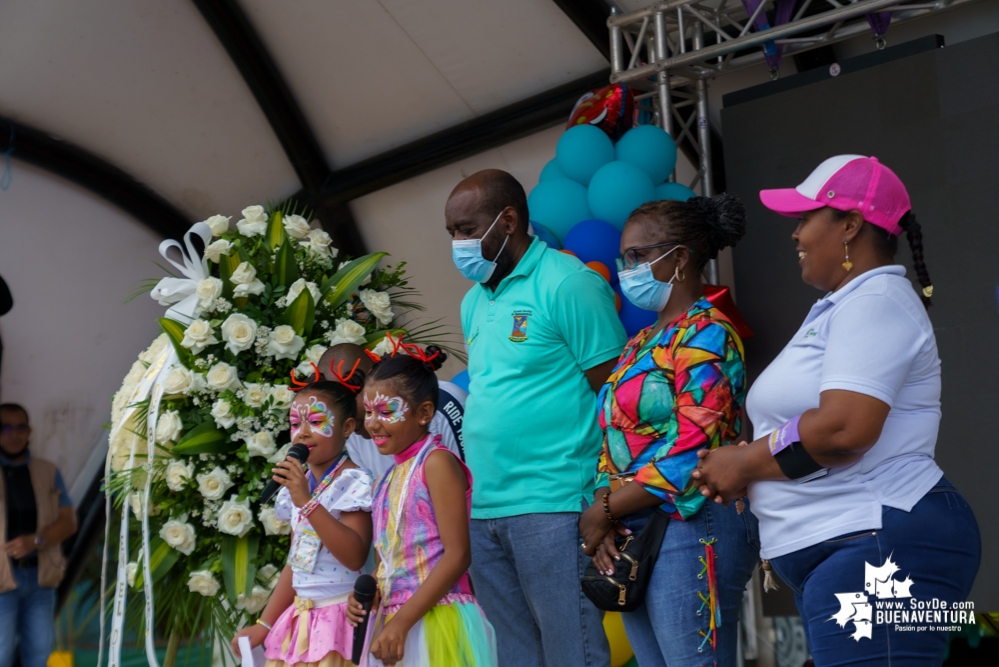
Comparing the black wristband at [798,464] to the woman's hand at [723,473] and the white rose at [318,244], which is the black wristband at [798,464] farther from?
the white rose at [318,244]

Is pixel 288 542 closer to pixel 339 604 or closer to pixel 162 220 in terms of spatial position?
pixel 339 604


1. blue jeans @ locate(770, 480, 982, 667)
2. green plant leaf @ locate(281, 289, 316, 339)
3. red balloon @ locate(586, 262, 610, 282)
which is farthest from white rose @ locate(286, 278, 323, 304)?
blue jeans @ locate(770, 480, 982, 667)

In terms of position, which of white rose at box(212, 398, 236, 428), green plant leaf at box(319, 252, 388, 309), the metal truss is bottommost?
white rose at box(212, 398, 236, 428)

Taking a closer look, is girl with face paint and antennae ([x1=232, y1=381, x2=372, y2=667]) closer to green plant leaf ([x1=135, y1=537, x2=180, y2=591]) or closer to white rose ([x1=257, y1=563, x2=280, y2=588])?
white rose ([x1=257, y1=563, x2=280, y2=588])

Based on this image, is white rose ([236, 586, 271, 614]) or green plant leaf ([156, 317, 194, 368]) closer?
white rose ([236, 586, 271, 614])

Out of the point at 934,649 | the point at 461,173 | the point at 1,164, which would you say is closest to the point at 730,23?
the point at 461,173

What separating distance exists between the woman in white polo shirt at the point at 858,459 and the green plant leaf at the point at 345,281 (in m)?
1.70

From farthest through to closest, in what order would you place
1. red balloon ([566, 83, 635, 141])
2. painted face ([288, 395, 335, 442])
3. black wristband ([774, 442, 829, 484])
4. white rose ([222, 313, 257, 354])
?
red balloon ([566, 83, 635, 141])
white rose ([222, 313, 257, 354])
painted face ([288, 395, 335, 442])
black wristband ([774, 442, 829, 484])

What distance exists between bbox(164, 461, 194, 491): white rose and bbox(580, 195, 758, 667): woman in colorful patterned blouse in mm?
1306

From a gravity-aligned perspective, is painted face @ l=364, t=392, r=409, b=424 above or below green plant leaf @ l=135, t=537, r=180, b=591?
above

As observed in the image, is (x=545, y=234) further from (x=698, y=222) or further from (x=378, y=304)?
(x=698, y=222)

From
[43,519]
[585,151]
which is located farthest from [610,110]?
[43,519]

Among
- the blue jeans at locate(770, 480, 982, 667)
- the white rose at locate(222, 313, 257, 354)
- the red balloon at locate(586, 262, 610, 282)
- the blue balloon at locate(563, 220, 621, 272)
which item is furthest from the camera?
the blue balloon at locate(563, 220, 621, 272)

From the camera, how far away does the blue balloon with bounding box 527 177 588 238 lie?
4.43 m
